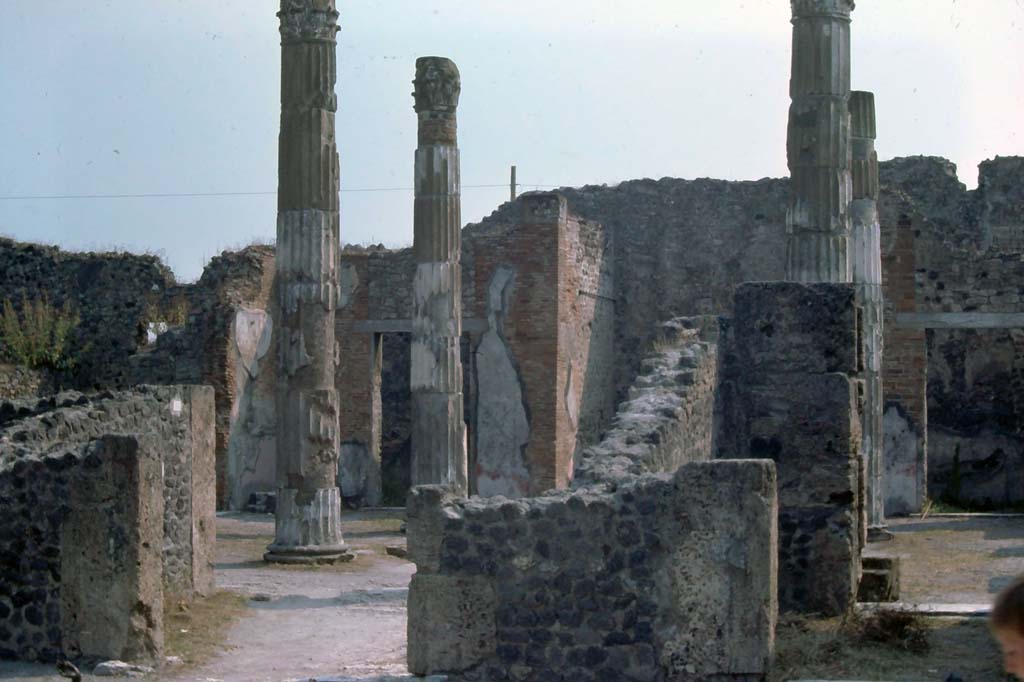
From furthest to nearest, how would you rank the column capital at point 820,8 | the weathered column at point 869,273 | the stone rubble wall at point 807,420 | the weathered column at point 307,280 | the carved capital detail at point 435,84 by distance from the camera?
the carved capital detail at point 435,84
the weathered column at point 869,273
the weathered column at point 307,280
the column capital at point 820,8
the stone rubble wall at point 807,420

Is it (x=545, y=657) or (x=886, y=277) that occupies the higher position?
(x=886, y=277)

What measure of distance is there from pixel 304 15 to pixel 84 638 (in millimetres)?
7153

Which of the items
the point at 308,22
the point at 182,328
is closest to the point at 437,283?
the point at 308,22

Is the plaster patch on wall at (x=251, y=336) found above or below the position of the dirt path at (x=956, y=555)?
above

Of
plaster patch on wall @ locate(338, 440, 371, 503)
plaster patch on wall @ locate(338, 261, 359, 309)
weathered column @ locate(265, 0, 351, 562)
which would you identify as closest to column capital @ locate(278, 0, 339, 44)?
weathered column @ locate(265, 0, 351, 562)

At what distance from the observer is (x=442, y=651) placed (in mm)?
7492

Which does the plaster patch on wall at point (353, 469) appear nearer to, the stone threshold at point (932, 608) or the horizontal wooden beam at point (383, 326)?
the horizontal wooden beam at point (383, 326)

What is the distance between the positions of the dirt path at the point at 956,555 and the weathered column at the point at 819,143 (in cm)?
244

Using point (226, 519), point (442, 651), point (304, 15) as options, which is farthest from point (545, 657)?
Result: point (226, 519)

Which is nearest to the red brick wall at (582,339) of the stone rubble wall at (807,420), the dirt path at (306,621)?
the dirt path at (306,621)

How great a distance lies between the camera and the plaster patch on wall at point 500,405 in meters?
20.0

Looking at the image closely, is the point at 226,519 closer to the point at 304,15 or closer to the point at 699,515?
the point at 304,15

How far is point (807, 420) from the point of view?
879 cm

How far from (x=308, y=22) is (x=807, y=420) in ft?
22.7
